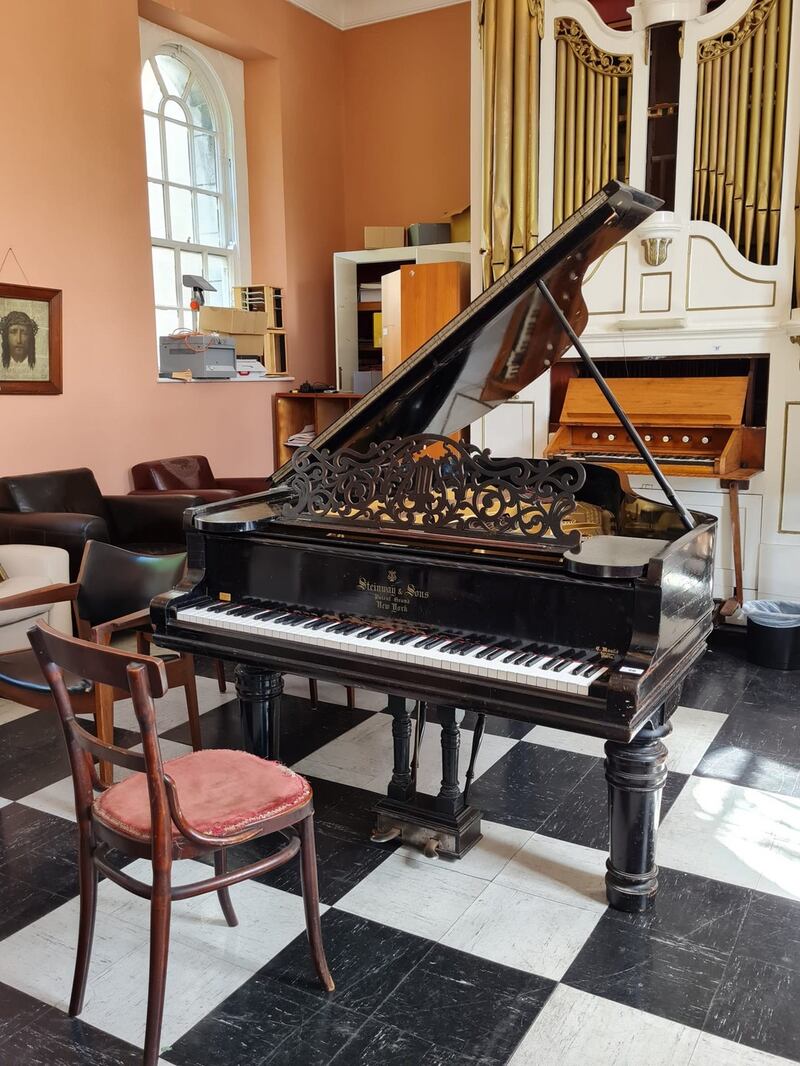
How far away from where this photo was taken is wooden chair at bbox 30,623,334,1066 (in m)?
1.56

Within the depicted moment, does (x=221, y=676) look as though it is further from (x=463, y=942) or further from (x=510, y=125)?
(x=510, y=125)

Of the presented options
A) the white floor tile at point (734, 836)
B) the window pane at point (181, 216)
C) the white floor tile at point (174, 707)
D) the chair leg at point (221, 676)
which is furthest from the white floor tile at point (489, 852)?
the window pane at point (181, 216)

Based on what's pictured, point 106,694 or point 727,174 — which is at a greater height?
point 727,174

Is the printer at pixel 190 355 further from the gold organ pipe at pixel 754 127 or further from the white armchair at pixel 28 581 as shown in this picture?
the gold organ pipe at pixel 754 127


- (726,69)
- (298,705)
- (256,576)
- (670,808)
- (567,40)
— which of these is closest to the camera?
(256,576)

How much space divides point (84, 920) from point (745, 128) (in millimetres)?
4314

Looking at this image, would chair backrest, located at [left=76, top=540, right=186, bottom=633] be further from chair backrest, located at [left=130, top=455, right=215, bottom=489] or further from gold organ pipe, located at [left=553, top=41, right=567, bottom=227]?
gold organ pipe, located at [left=553, top=41, right=567, bottom=227]

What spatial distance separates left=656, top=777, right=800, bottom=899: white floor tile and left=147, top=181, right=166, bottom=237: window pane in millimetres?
4552

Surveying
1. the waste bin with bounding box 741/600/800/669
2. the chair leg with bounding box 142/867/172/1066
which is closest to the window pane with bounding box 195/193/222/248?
the waste bin with bounding box 741/600/800/669

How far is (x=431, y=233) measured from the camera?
599 cm

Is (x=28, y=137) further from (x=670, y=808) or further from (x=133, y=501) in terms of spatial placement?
(x=670, y=808)

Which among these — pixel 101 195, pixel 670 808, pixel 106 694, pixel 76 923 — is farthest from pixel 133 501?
pixel 670 808

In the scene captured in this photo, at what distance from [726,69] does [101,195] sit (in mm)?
3247

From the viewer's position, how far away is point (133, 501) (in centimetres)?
470
